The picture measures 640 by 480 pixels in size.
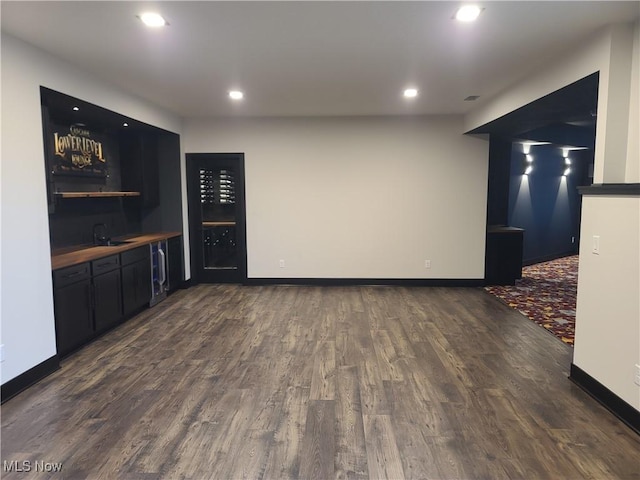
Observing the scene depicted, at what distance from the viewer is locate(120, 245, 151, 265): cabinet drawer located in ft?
14.8

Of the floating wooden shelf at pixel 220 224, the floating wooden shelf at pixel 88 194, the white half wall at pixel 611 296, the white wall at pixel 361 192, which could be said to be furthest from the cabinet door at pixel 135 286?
the white half wall at pixel 611 296

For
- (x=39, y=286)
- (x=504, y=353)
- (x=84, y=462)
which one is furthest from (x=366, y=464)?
(x=39, y=286)

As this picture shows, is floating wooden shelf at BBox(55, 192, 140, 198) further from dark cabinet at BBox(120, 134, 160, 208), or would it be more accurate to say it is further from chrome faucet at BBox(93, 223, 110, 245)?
chrome faucet at BBox(93, 223, 110, 245)

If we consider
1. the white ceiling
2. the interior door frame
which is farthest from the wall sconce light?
the interior door frame

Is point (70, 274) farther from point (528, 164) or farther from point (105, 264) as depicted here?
point (528, 164)

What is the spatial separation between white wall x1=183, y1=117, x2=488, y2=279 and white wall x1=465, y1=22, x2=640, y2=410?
3065 millimetres

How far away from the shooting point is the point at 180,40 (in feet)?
9.68

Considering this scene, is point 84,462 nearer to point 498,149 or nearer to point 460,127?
point 460,127

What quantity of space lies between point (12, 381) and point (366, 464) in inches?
101

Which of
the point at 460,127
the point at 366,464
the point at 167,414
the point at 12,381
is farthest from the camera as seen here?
the point at 460,127

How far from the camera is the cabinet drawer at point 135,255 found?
4.52 metres

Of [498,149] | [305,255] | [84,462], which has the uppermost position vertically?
[498,149]

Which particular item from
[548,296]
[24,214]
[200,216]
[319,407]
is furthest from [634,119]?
[200,216]

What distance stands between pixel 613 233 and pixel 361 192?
3841mm
